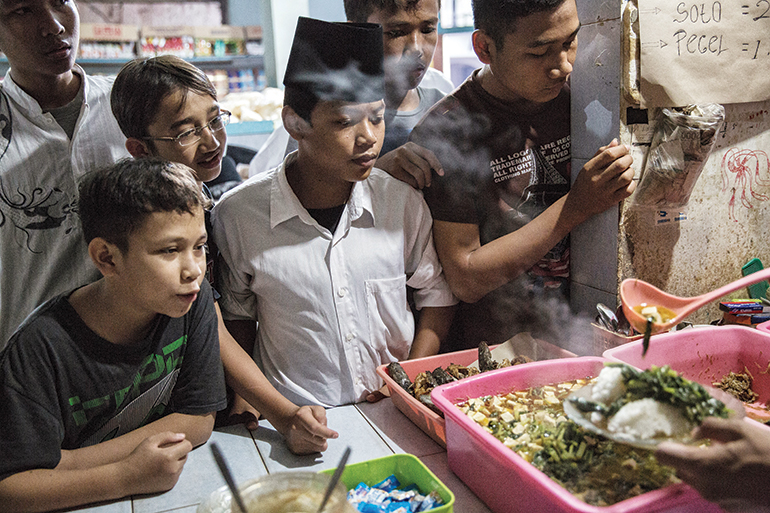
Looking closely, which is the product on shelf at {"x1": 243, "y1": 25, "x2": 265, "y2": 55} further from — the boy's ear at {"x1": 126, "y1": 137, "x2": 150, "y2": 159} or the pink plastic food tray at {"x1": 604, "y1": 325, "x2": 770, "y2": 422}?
the pink plastic food tray at {"x1": 604, "y1": 325, "x2": 770, "y2": 422}

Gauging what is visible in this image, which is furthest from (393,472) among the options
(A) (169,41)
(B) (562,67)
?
(A) (169,41)

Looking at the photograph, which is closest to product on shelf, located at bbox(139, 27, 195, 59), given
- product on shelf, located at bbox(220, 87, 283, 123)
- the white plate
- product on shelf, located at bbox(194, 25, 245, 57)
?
product on shelf, located at bbox(194, 25, 245, 57)

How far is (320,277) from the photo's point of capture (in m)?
1.69

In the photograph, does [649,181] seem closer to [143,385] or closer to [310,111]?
[310,111]

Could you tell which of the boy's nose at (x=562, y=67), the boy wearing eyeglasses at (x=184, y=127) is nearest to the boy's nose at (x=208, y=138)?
the boy wearing eyeglasses at (x=184, y=127)

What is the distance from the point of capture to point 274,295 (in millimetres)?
1681

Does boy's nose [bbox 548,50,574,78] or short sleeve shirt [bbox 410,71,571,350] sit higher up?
boy's nose [bbox 548,50,574,78]

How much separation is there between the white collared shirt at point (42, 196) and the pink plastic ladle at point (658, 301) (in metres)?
1.46

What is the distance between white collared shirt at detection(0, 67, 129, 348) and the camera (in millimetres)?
1670

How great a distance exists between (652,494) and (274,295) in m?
1.11

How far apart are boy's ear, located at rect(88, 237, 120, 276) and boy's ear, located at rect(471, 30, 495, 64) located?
117cm

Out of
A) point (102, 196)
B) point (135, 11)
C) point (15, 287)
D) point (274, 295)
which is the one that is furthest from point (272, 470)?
point (135, 11)

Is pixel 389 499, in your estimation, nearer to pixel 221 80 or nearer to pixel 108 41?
pixel 221 80

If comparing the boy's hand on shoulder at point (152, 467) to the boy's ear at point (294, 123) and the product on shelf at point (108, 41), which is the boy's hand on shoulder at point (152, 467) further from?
the product on shelf at point (108, 41)
